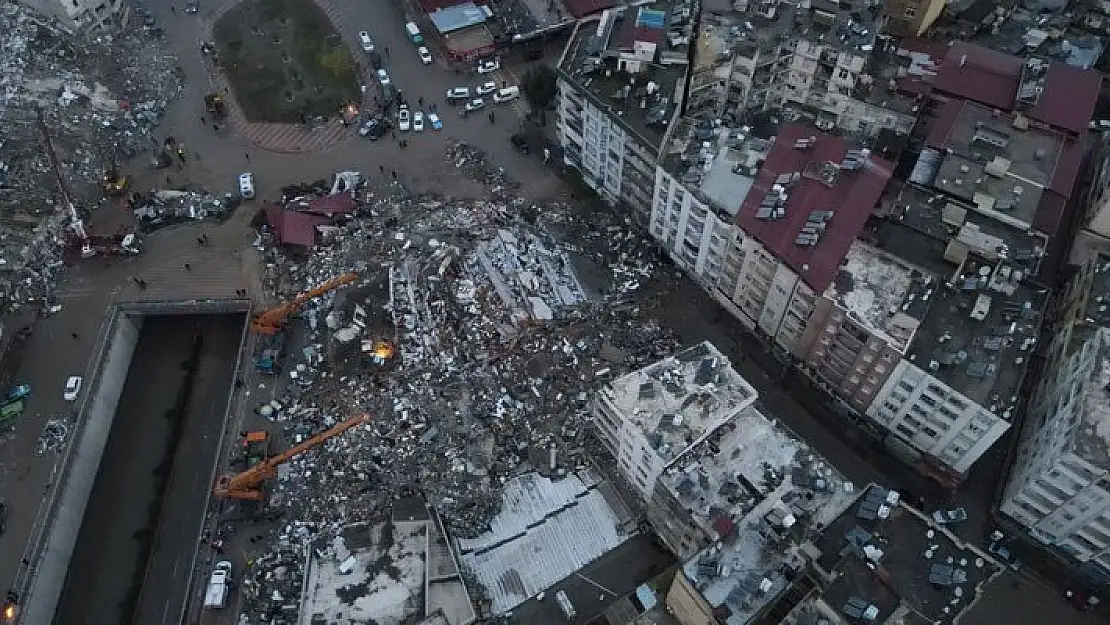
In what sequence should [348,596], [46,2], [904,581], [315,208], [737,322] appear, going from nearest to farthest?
1. [904,581]
2. [348,596]
3. [737,322]
4. [315,208]
5. [46,2]

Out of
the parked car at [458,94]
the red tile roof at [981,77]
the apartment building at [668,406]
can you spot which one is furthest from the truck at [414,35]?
the red tile roof at [981,77]

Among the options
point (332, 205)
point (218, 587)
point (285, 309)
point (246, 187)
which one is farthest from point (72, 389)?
point (332, 205)

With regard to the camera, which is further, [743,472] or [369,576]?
[743,472]

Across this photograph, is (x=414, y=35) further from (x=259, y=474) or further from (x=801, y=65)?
(x=259, y=474)

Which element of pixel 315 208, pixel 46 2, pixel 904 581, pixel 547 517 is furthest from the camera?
pixel 46 2

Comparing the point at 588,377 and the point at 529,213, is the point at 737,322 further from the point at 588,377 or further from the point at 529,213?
the point at 529,213

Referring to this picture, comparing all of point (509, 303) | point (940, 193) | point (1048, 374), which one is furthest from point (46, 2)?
point (1048, 374)

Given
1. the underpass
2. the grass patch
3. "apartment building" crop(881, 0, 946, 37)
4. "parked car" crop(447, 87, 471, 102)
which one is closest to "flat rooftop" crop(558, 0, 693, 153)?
"parked car" crop(447, 87, 471, 102)

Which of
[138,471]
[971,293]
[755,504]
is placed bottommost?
[755,504]
